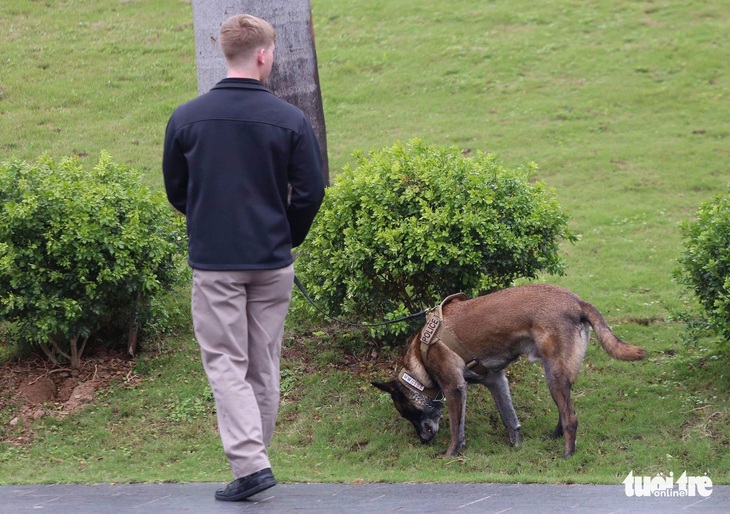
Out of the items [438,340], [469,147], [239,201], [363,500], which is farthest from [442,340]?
[469,147]

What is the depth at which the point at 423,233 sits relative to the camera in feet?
22.4

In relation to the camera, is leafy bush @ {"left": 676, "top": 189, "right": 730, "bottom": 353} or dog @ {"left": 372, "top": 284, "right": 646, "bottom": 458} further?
leafy bush @ {"left": 676, "top": 189, "right": 730, "bottom": 353}

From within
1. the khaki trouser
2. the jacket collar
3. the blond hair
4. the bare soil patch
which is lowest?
the bare soil patch

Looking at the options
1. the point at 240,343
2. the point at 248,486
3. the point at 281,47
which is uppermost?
the point at 281,47

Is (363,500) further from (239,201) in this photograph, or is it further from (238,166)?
(238,166)

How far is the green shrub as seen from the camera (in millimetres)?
6852

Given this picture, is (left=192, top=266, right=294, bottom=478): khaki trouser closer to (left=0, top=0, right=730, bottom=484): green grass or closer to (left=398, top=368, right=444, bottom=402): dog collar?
(left=0, top=0, right=730, bottom=484): green grass

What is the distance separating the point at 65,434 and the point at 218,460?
4.45 ft

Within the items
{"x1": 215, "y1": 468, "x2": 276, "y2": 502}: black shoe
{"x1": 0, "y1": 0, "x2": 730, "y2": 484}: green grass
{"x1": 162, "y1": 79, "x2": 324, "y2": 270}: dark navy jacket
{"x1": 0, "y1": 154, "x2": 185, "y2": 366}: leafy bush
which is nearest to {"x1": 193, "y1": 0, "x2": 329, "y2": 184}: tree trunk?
{"x1": 0, "y1": 154, "x2": 185, "y2": 366}: leafy bush

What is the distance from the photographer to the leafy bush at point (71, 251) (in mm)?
6945

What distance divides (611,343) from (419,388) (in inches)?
55.7

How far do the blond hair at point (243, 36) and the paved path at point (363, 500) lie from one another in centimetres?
235

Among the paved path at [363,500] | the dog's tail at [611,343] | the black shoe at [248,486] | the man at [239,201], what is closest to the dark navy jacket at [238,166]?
the man at [239,201]

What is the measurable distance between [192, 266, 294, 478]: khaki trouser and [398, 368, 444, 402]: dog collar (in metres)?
1.84
